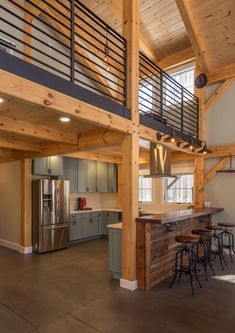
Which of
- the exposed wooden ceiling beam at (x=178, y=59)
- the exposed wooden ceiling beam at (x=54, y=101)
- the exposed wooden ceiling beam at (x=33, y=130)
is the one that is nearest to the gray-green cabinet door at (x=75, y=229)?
the exposed wooden ceiling beam at (x=33, y=130)

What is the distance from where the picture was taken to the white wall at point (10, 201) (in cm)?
634

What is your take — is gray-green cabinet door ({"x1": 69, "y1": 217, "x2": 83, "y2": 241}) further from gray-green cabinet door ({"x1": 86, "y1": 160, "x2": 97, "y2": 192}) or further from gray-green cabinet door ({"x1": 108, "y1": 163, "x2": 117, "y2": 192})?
gray-green cabinet door ({"x1": 108, "y1": 163, "x2": 117, "y2": 192})

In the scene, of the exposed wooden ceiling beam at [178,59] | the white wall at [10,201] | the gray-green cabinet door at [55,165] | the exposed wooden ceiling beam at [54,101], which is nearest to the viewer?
the exposed wooden ceiling beam at [54,101]

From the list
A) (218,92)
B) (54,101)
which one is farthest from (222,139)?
(54,101)

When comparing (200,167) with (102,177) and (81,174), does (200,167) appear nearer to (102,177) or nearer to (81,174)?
(102,177)

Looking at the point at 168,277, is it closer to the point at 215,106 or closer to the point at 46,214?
the point at 46,214

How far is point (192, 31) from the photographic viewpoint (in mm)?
5570

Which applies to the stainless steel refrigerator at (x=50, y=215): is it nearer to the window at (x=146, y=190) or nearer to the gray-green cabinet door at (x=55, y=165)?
the gray-green cabinet door at (x=55, y=165)

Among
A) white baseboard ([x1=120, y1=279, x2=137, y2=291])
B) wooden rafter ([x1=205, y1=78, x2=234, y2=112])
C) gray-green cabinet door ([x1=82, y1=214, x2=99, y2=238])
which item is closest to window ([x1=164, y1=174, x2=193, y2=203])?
wooden rafter ([x1=205, y1=78, x2=234, y2=112])

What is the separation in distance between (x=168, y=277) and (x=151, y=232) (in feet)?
3.31

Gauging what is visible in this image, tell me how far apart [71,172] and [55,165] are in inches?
27.8

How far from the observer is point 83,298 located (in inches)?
137

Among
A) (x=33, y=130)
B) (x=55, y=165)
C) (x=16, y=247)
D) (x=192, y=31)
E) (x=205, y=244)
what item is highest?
(x=192, y=31)

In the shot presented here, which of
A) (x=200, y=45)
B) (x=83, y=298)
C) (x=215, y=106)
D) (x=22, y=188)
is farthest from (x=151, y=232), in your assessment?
(x=200, y=45)
